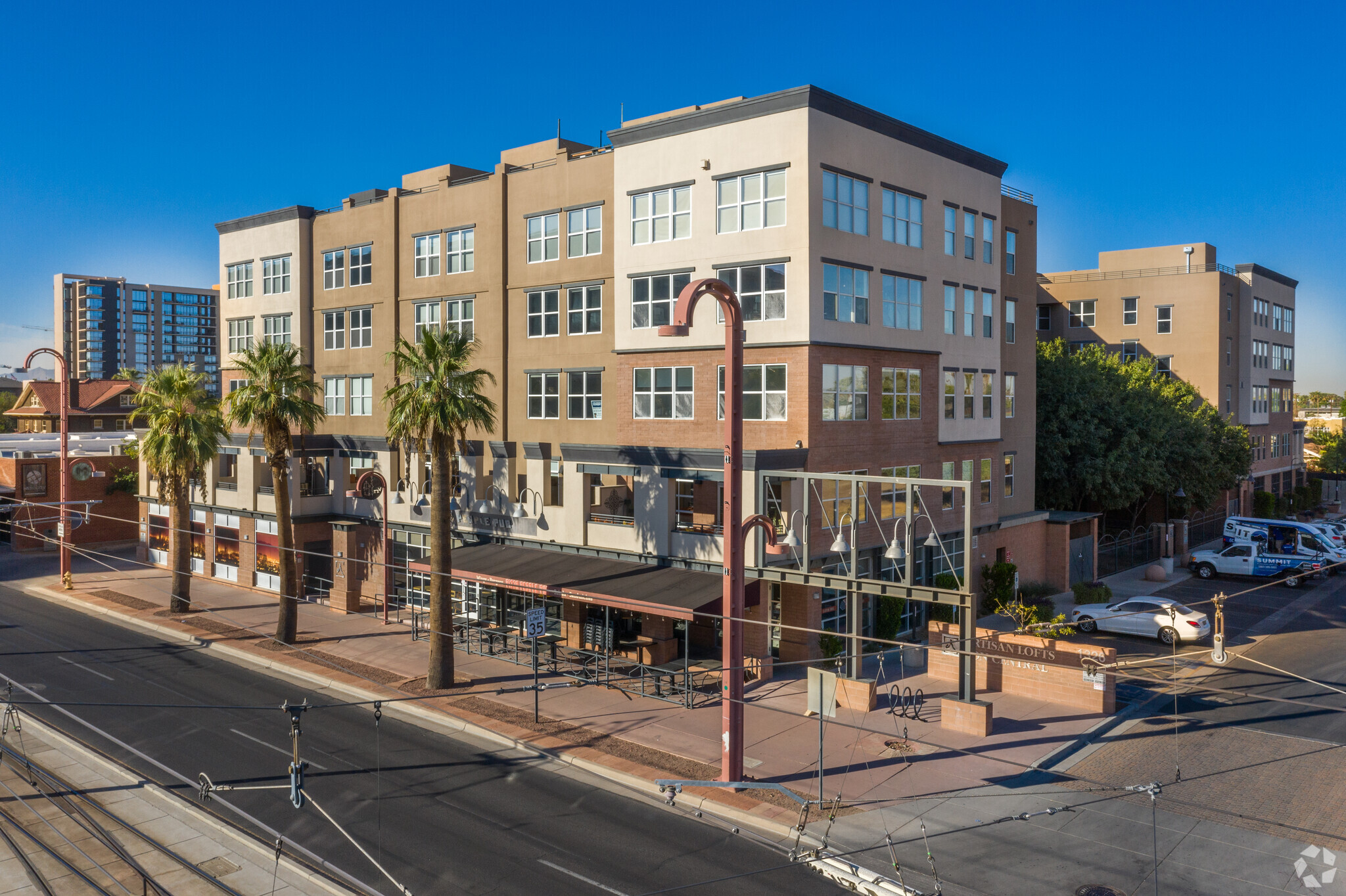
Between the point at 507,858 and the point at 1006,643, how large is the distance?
55.0 feet

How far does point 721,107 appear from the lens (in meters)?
30.2

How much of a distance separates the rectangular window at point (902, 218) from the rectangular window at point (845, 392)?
4963mm

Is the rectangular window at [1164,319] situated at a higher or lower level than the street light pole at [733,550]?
higher


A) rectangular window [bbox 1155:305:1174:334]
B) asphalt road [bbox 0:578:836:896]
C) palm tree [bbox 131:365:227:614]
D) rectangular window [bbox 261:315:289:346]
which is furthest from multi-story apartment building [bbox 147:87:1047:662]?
rectangular window [bbox 1155:305:1174:334]

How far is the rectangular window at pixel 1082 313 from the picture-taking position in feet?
204

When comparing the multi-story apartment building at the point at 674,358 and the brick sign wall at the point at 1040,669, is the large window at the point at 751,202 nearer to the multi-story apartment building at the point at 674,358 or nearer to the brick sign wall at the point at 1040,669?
the multi-story apartment building at the point at 674,358

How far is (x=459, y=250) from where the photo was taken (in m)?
39.3

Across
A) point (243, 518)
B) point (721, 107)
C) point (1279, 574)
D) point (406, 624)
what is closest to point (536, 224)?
point (721, 107)

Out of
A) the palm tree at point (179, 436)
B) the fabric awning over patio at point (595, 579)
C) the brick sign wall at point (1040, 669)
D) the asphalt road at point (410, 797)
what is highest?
the palm tree at point (179, 436)

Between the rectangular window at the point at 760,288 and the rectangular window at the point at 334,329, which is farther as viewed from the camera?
the rectangular window at the point at 334,329

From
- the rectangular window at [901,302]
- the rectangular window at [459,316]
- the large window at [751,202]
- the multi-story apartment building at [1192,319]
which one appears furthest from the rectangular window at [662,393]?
the multi-story apartment building at [1192,319]

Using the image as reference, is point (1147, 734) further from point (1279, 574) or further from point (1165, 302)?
point (1165, 302)

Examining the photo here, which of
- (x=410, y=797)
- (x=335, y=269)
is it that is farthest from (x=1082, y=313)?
(x=410, y=797)

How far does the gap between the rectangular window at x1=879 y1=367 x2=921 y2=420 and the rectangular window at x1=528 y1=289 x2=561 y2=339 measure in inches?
493
